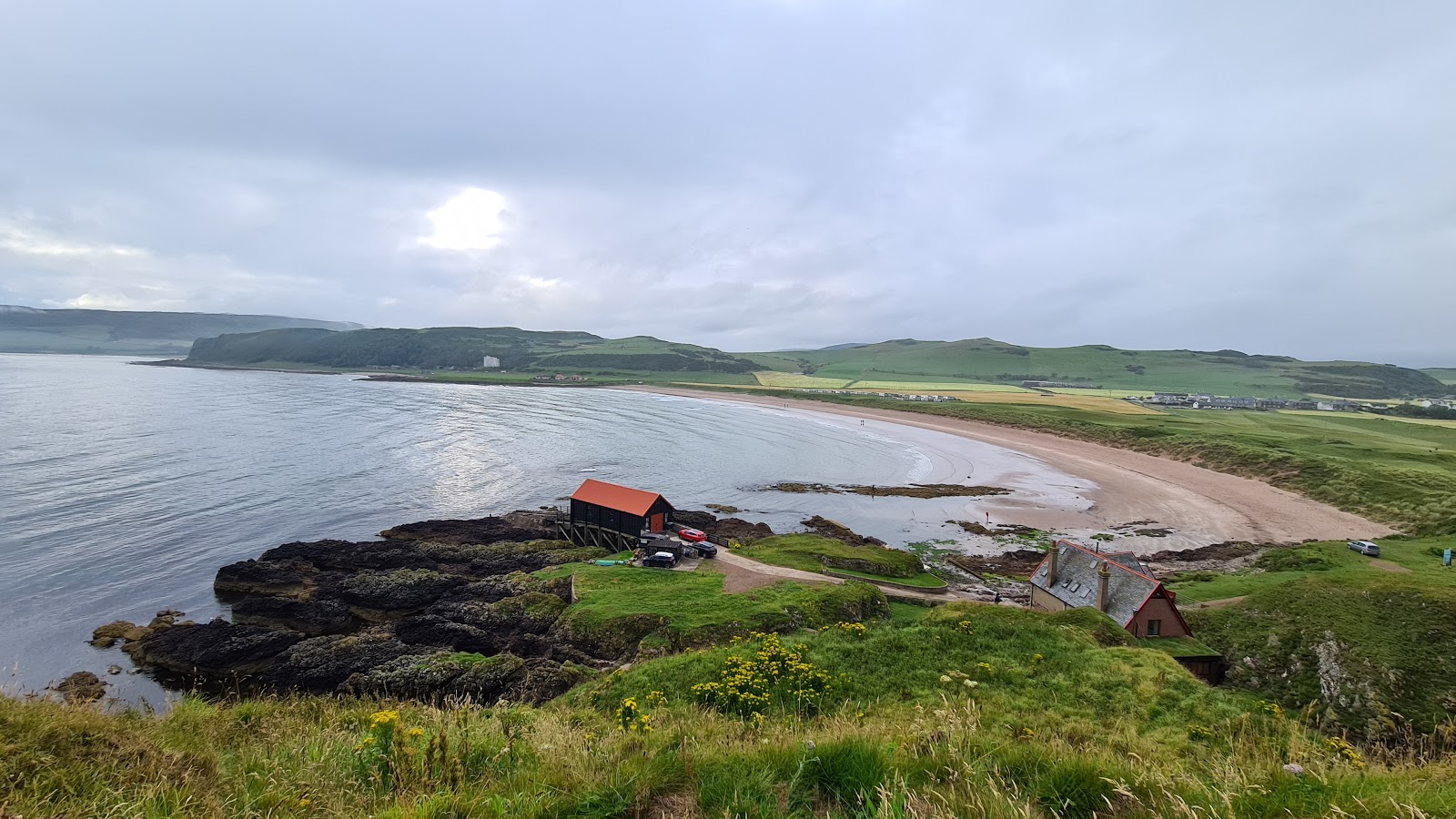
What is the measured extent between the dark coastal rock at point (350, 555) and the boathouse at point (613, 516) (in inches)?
375

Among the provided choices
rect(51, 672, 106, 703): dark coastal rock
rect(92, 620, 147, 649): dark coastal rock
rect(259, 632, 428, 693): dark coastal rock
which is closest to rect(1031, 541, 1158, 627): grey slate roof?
rect(259, 632, 428, 693): dark coastal rock

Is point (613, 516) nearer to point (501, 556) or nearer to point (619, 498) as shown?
point (619, 498)

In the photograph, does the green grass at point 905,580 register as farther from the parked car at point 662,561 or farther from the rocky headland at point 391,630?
the rocky headland at point 391,630

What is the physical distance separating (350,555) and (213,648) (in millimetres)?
12056

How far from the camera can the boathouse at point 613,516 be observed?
41.0 metres

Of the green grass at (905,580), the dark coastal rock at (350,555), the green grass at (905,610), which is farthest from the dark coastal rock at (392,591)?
the green grass at (905,610)

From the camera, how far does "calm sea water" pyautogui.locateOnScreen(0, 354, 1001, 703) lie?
31.9m

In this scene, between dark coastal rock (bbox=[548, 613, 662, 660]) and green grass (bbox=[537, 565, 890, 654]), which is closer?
dark coastal rock (bbox=[548, 613, 662, 660])

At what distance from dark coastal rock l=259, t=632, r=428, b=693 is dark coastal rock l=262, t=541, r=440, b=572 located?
32.2 ft

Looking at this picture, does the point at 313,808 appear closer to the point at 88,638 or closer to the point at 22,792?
the point at 22,792

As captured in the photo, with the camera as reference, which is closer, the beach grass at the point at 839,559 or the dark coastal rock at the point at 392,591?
the dark coastal rock at the point at 392,591

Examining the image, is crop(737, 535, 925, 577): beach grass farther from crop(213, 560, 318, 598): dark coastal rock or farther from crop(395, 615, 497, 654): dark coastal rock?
crop(213, 560, 318, 598): dark coastal rock

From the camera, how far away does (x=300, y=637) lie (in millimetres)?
27688

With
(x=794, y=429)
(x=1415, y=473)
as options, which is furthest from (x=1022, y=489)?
(x=794, y=429)
